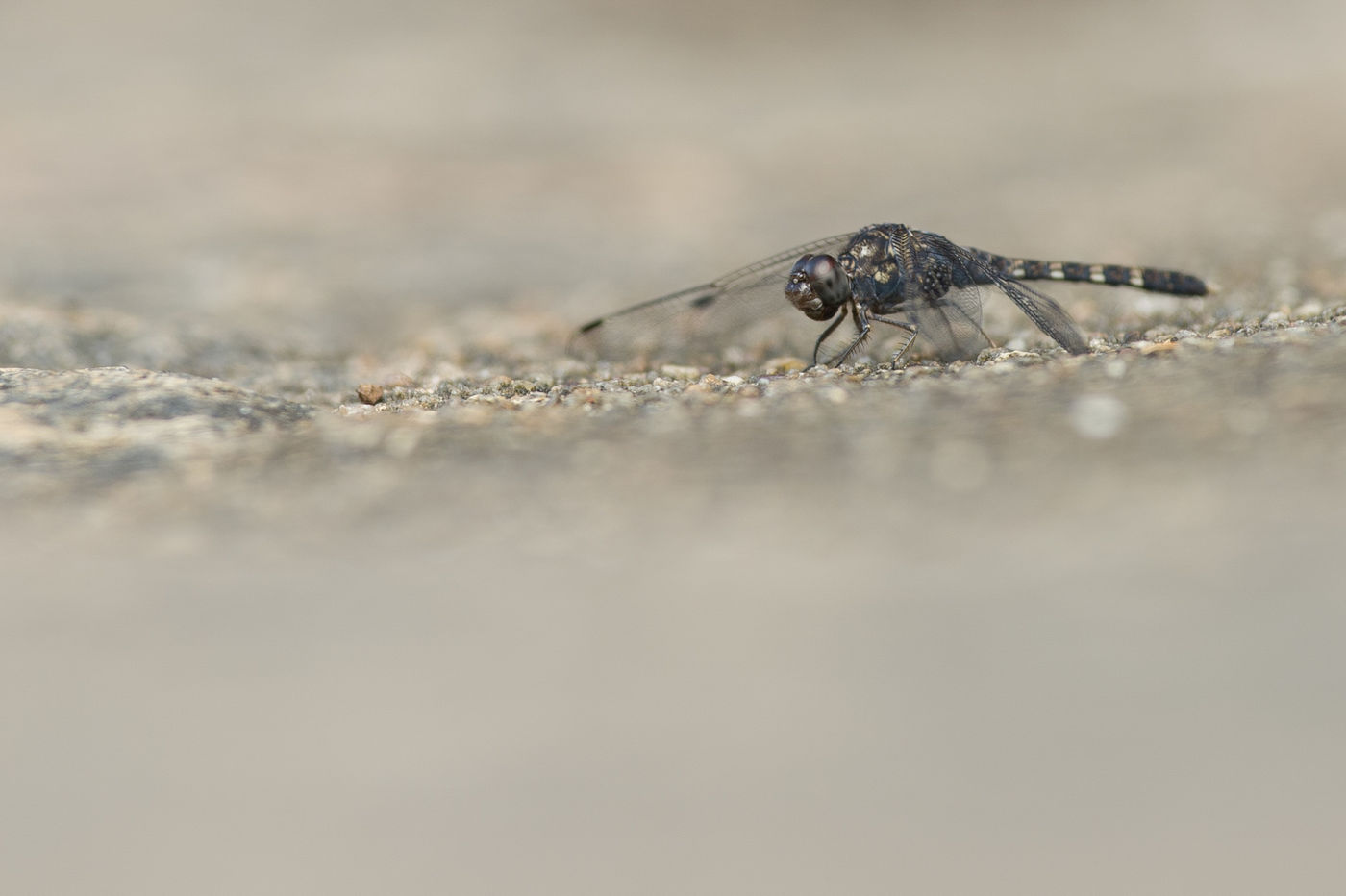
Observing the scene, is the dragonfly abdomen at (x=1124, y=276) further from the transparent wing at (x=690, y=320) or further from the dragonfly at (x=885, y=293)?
the transparent wing at (x=690, y=320)

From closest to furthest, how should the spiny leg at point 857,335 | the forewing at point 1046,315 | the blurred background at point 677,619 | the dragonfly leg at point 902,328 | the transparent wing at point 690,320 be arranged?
the blurred background at point 677,619 < the forewing at point 1046,315 < the dragonfly leg at point 902,328 < the spiny leg at point 857,335 < the transparent wing at point 690,320

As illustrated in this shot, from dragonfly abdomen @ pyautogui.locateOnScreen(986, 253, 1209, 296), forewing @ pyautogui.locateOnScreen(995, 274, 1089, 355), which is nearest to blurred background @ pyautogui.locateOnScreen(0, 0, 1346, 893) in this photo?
dragonfly abdomen @ pyautogui.locateOnScreen(986, 253, 1209, 296)

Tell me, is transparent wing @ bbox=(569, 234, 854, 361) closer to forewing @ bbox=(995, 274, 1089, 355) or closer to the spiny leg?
the spiny leg

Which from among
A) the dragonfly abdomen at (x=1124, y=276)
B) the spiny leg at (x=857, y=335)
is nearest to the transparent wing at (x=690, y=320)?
the spiny leg at (x=857, y=335)

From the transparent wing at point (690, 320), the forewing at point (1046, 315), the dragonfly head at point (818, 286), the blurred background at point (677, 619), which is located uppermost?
the transparent wing at point (690, 320)

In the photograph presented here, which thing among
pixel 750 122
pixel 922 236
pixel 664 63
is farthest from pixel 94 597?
pixel 664 63

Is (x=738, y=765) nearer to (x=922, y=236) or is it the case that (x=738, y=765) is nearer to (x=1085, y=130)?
(x=922, y=236)

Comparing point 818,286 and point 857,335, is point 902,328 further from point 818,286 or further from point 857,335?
point 818,286
